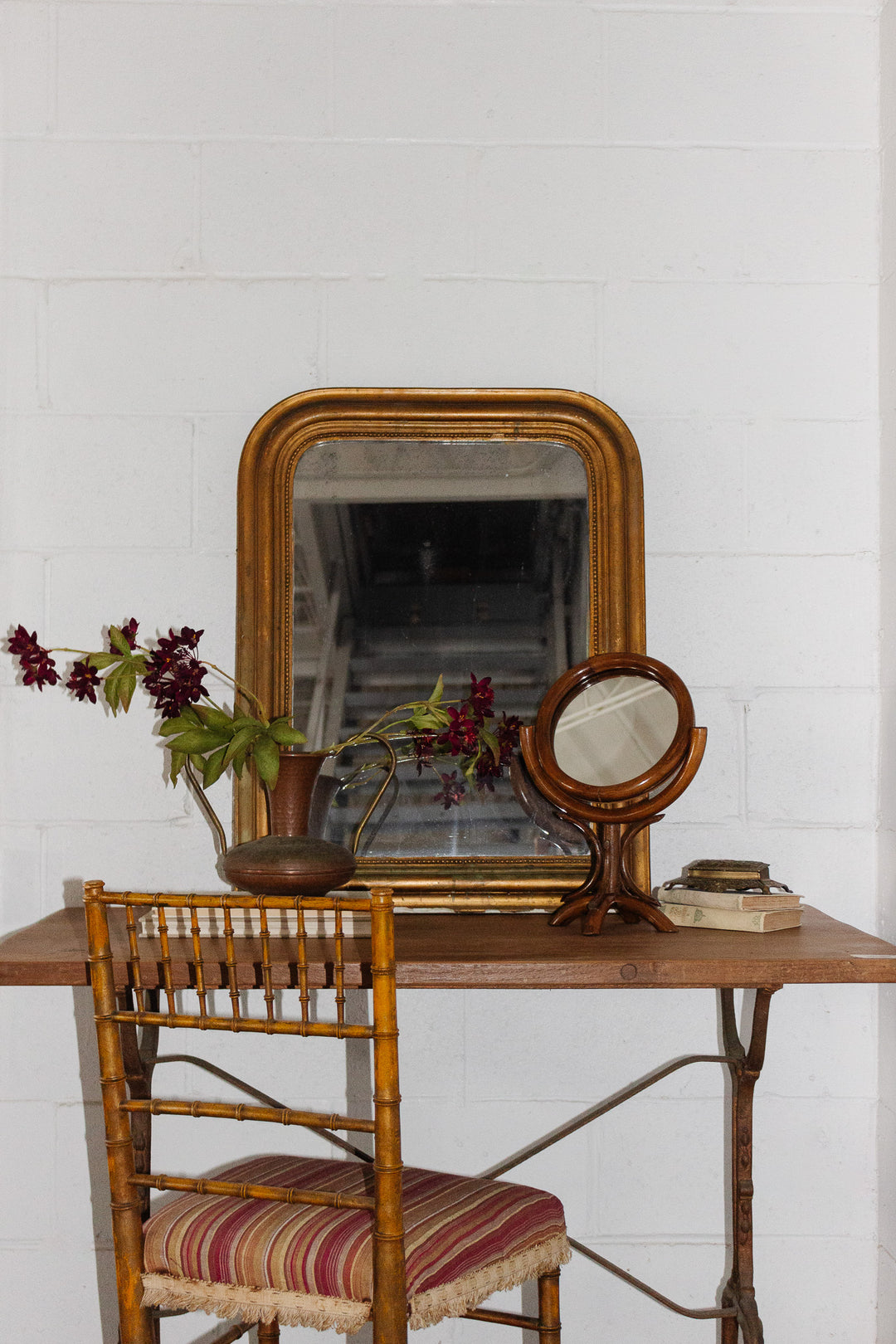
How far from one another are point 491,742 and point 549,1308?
2.63ft

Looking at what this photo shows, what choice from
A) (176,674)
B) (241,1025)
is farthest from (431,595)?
(241,1025)

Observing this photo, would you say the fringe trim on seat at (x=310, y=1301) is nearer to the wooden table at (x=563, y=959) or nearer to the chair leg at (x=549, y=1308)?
the chair leg at (x=549, y=1308)

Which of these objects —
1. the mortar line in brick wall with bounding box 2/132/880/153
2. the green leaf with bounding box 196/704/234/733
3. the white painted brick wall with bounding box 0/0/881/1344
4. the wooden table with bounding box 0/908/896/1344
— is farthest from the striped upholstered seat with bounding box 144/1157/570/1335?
the mortar line in brick wall with bounding box 2/132/880/153

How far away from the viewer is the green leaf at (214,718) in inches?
71.4

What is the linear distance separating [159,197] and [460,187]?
51 cm

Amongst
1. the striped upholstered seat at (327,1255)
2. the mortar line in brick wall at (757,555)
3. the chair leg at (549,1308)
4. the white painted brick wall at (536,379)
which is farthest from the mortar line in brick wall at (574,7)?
the chair leg at (549,1308)

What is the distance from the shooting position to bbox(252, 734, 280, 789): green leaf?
1.75 meters

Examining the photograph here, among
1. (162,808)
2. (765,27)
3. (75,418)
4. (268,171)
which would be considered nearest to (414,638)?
(162,808)

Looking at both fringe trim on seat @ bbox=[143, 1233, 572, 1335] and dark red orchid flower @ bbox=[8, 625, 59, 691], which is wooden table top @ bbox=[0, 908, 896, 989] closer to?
fringe trim on seat @ bbox=[143, 1233, 572, 1335]

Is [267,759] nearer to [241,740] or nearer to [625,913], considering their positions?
[241,740]

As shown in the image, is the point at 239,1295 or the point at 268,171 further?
the point at 268,171

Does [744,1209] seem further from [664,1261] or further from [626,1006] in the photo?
[626,1006]

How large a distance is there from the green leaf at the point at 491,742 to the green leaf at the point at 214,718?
0.40 meters

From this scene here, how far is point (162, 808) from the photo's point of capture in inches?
77.5
